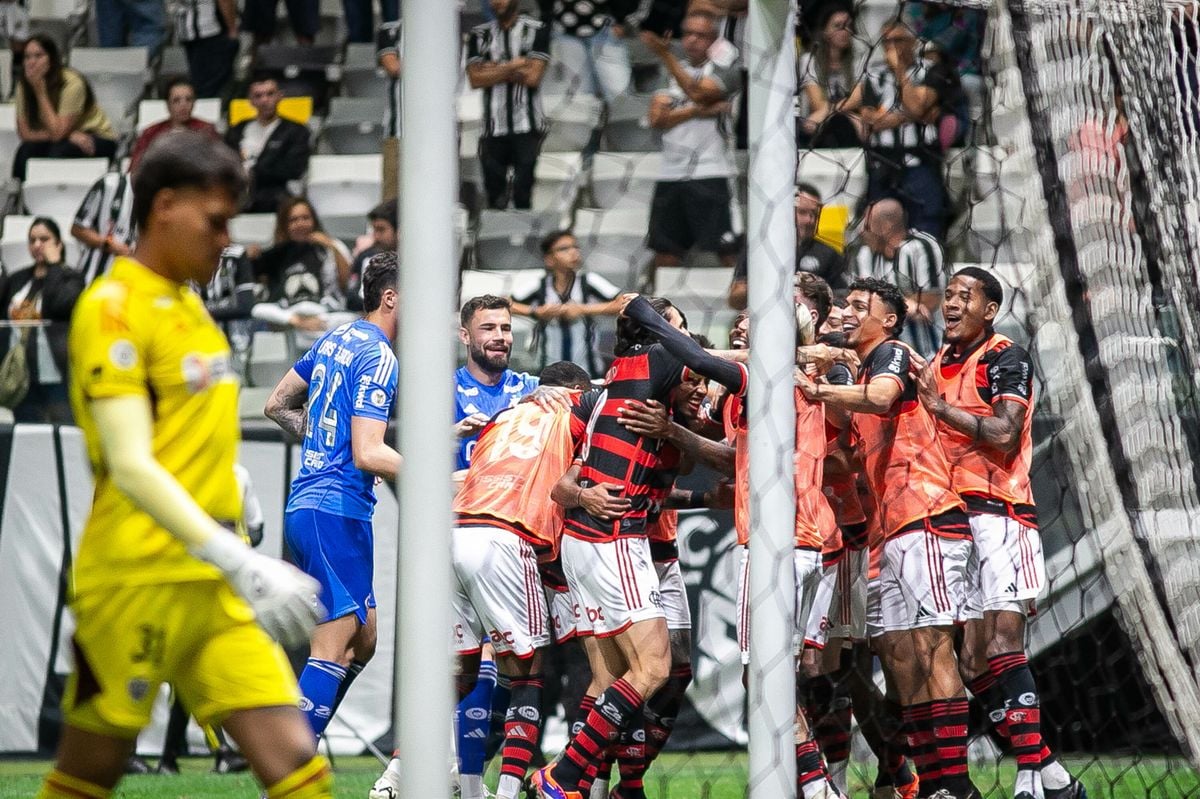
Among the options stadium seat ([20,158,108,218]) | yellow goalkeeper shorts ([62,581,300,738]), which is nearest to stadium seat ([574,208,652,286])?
stadium seat ([20,158,108,218])

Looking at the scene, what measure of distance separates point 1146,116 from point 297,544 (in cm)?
347

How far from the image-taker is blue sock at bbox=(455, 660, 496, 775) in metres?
5.42

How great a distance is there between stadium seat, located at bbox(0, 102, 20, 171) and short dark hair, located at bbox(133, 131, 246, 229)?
7.90m

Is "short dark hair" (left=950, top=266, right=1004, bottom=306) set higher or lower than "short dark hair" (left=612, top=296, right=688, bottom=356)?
higher

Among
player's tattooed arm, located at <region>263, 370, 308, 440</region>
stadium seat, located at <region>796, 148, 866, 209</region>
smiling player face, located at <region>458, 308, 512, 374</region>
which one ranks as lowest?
player's tattooed arm, located at <region>263, 370, 308, 440</region>

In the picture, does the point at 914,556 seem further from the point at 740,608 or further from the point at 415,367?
the point at 415,367

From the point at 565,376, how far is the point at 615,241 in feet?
8.76

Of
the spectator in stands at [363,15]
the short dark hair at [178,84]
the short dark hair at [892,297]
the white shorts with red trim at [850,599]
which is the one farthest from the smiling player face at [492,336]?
the spectator in stands at [363,15]

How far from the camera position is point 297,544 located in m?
4.96

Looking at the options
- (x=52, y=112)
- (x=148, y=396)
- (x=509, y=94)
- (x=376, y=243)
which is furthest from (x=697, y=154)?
(x=148, y=396)

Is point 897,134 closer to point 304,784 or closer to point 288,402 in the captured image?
point 288,402

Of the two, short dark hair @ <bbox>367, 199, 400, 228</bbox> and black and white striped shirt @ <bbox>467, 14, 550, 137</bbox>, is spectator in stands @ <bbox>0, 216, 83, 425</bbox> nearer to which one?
short dark hair @ <bbox>367, 199, 400, 228</bbox>

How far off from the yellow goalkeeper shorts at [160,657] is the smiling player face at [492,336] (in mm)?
3245

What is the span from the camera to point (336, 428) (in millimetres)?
5012
